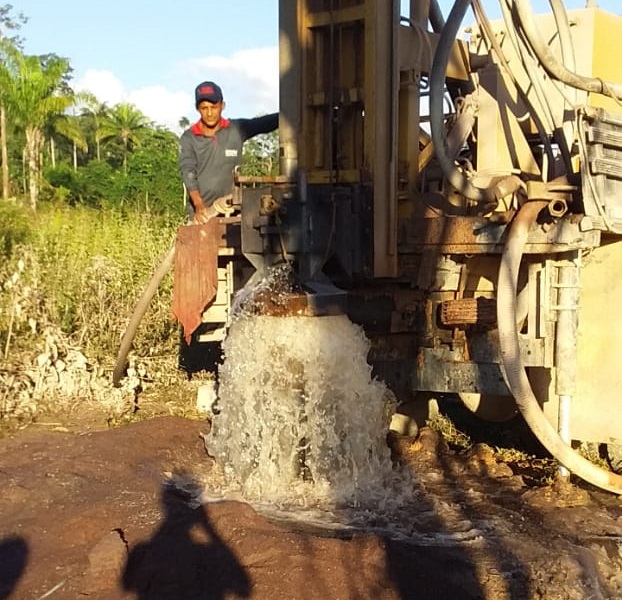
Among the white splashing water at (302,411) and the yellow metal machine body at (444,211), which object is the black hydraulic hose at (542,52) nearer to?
the yellow metal machine body at (444,211)

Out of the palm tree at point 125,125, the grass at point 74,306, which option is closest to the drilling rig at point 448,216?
the grass at point 74,306

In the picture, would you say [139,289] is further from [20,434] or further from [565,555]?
[565,555]

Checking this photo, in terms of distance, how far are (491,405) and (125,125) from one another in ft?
125

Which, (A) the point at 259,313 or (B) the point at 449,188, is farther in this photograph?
(B) the point at 449,188

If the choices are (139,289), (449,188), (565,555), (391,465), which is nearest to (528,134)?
(449,188)

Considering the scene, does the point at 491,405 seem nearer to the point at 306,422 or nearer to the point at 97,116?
the point at 306,422

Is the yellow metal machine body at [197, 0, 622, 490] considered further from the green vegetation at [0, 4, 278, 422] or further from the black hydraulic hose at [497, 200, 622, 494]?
the green vegetation at [0, 4, 278, 422]

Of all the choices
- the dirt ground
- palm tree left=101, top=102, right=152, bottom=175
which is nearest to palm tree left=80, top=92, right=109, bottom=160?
palm tree left=101, top=102, right=152, bottom=175

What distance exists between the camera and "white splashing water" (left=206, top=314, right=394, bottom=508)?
4.93m

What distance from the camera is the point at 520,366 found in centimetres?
471

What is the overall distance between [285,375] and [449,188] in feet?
5.20

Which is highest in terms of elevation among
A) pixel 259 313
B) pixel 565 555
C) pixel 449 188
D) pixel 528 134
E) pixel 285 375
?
pixel 528 134

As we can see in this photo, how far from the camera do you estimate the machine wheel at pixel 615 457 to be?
5.59m

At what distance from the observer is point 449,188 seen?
5.59m
